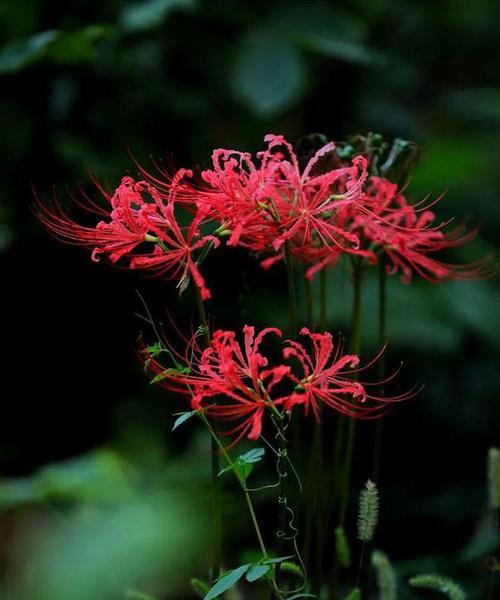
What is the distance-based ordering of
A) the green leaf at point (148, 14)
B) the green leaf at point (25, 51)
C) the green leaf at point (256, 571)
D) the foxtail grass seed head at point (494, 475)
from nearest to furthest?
the green leaf at point (256, 571) → the foxtail grass seed head at point (494, 475) → the green leaf at point (25, 51) → the green leaf at point (148, 14)

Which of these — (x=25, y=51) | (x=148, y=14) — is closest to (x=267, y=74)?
(x=148, y=14)

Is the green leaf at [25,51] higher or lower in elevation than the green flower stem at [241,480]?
higher

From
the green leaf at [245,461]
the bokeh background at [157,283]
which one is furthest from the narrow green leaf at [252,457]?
the bokeh background at [157,283]

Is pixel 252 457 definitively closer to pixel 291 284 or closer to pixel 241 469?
pixel 241 469

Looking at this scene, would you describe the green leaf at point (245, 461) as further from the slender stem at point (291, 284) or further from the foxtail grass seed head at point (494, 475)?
the foxtail grass seed head at point (494, 475)

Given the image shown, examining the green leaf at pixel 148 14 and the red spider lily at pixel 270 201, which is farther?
the green leaf at pixel 148 14

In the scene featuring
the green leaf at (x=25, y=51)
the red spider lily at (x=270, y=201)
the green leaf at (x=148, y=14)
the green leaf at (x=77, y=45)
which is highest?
the green leaf at (x=148, y=14)

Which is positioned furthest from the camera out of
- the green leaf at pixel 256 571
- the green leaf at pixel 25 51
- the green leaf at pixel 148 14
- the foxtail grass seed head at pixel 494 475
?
the green leaf at pixel 148 14

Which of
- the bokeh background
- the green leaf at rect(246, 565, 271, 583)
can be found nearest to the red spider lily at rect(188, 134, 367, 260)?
the green leaf at rect(246, 565, 271, 583)

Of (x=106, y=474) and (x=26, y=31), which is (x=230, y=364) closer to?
(x=106, y=474)
